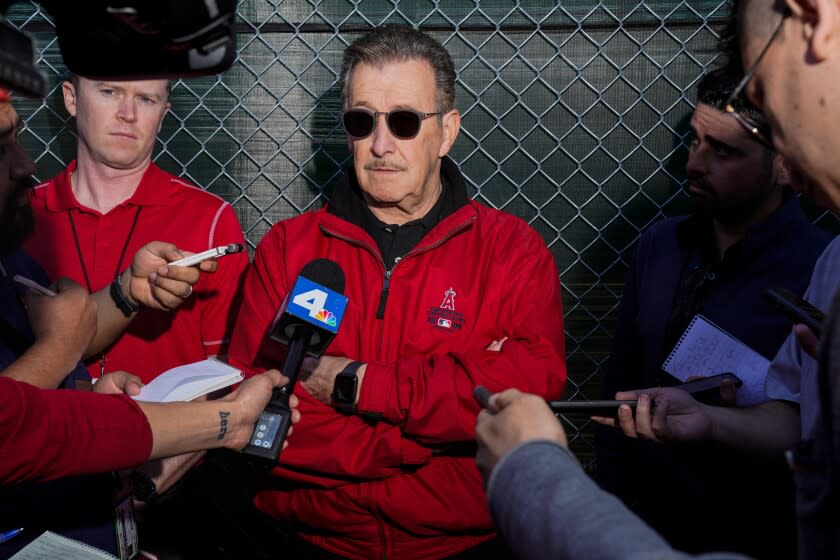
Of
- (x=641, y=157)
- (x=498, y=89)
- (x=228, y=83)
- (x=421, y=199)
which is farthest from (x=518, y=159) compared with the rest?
(x=228, y=83)

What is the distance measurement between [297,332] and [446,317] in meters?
0.61

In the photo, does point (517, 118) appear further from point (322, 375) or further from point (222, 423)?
point (222, 423)

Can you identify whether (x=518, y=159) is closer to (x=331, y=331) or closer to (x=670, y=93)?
(x=670, y=93)

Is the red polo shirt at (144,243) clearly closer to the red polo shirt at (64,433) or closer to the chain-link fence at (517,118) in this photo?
the chain-link fence at (517,118)

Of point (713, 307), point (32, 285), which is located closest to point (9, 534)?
point (32, 285)

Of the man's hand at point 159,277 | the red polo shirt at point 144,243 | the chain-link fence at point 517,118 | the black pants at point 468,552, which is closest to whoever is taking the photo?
the black pants at point 468,552

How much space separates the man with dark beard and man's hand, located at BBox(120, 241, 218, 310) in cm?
163

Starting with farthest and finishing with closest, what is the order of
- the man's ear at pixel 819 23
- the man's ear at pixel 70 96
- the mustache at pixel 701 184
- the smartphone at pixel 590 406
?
the man's ear at pixel 70 96 < the mustache at pixel 701 184 < the smartphone at pixel 590 406 < the man's ear at pixel 819 23

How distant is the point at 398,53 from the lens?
280 cm

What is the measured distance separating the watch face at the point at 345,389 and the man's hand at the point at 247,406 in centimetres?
22

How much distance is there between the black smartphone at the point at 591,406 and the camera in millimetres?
2014

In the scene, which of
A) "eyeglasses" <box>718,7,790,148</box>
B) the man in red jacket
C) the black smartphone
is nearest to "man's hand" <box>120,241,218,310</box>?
the man in red jacket

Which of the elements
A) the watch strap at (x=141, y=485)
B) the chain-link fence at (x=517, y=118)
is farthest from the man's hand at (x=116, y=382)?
the chain-link fence at (x=517, y=118)

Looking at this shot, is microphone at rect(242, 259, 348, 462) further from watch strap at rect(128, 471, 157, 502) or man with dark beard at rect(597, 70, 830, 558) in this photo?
man with dark beard at rect(597, 70, 830, 558)
